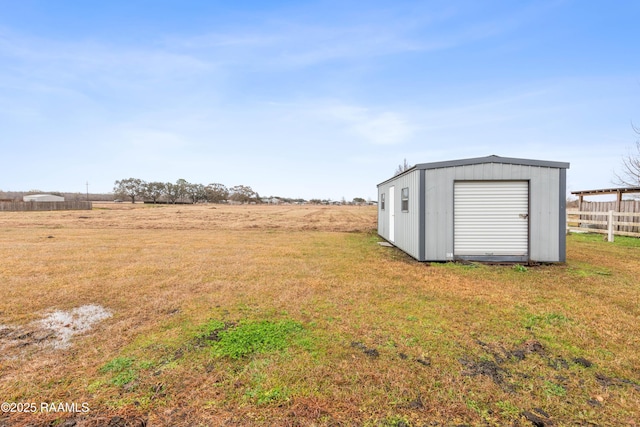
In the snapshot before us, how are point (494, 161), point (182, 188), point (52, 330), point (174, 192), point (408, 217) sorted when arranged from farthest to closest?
point (182, 188) → point (174, 192) → point (408, 217) → point (494, 161) → point (52, 330)

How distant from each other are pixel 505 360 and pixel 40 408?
14.0 ft

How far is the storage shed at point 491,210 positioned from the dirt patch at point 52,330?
24.2 ft

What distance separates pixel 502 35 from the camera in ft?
48.8

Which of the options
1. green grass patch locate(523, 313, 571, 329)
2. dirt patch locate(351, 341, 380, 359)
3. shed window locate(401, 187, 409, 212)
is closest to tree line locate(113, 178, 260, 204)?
shed window locate(401, 187, 409, 212)

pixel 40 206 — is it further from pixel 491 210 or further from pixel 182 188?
pixel 491 210

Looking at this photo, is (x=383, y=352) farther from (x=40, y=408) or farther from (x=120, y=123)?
(x=120, y=123)

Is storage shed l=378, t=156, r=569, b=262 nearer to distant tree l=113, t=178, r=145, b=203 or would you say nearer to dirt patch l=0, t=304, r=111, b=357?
dirt patch l=0, t=304, r=111, b=357

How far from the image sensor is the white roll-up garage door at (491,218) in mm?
7852

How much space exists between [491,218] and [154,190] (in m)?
94.0

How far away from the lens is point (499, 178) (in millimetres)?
7809

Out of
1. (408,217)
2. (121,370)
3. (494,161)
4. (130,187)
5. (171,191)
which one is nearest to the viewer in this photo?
(121,370)

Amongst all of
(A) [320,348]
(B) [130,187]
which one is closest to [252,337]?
(A) [320,348]

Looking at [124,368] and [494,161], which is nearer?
[124,368]

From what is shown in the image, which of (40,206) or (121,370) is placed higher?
(40,206)
